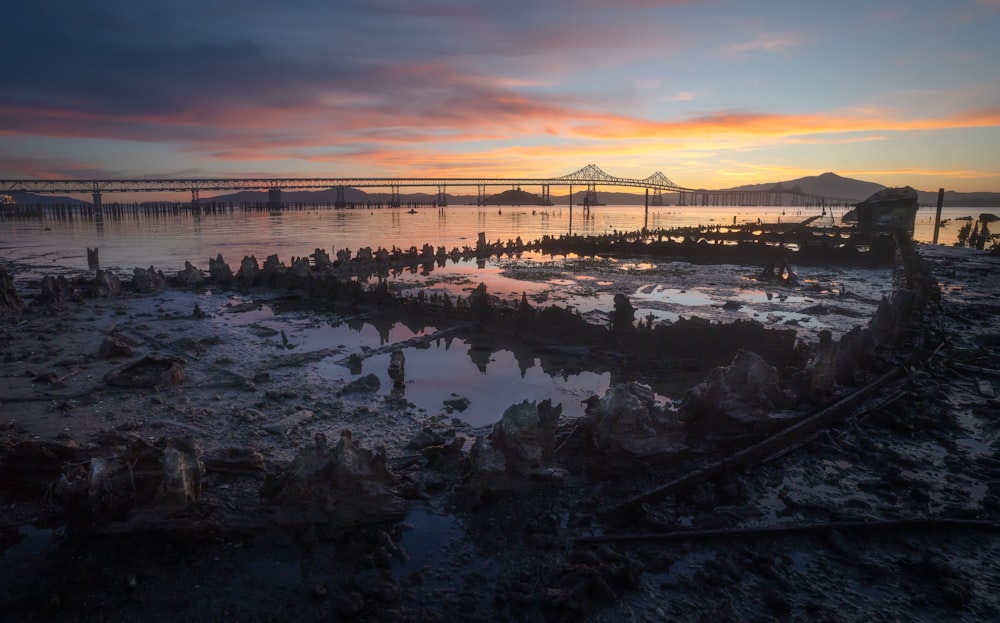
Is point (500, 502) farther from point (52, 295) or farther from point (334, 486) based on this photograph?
point (52, 295)

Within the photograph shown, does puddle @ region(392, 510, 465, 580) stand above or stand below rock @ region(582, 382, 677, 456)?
below

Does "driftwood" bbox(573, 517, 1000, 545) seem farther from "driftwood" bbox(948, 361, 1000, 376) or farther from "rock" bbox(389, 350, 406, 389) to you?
"driftwood" bbox(948, 361, 1000, 376)

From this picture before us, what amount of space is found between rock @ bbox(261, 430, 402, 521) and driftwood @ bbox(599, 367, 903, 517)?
2431 mm

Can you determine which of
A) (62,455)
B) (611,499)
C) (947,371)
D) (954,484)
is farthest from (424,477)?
(947,371)

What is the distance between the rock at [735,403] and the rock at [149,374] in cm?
885

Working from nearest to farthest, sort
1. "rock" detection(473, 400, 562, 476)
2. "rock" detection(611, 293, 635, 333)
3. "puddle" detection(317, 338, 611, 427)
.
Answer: "rock" detection(473, 400, 562, 476) → "puddle" detection(317, 338, 611, 427) → "rock" detection(611, 293, 635, 333)

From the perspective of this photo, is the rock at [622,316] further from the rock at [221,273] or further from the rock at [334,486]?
the rock at [221,273]

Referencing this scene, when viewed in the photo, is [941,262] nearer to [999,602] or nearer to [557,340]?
[557,340]

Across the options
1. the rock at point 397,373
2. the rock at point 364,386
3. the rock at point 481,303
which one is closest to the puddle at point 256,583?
the rock at point 364,386

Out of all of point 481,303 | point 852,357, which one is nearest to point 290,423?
point 481,303

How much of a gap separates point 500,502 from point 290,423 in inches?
152

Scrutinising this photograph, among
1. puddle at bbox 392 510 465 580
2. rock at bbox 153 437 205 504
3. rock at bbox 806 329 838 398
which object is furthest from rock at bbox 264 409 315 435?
rock at bbox 806 329 838 398

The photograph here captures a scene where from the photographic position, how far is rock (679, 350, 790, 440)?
754 cm

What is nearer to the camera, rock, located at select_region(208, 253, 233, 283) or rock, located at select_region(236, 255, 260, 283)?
rock, located at select_region(236, 255, 260, 283)
